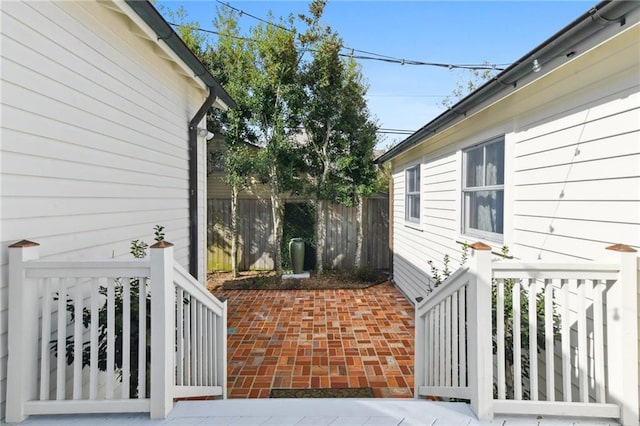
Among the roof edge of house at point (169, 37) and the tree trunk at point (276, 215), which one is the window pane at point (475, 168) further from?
the tree trunk at point (276, 215)

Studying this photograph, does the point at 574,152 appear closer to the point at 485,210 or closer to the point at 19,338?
the point at 485,210

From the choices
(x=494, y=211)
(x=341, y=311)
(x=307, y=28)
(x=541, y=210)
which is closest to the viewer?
(x=541, y=210)

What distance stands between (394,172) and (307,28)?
3863 millimetres

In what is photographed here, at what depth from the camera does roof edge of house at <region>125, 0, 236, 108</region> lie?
9.35 feet

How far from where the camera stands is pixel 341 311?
565 centimetres

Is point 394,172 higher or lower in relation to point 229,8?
lower

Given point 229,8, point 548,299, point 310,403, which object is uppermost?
point 229,8

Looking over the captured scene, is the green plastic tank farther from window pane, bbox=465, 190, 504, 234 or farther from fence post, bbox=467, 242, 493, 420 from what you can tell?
fence post, bbox=467, 242, 493, 420

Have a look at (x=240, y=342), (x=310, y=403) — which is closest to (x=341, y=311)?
(x=240, y=342)

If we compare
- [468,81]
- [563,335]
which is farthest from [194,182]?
[468,81]

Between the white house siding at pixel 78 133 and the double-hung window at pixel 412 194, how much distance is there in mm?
4505

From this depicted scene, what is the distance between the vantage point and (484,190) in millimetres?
3895

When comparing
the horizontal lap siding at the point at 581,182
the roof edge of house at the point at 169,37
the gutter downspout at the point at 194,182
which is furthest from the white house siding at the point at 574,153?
the gutter downspout at the point at 194,182

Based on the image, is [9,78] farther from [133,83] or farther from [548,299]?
[548,299]
